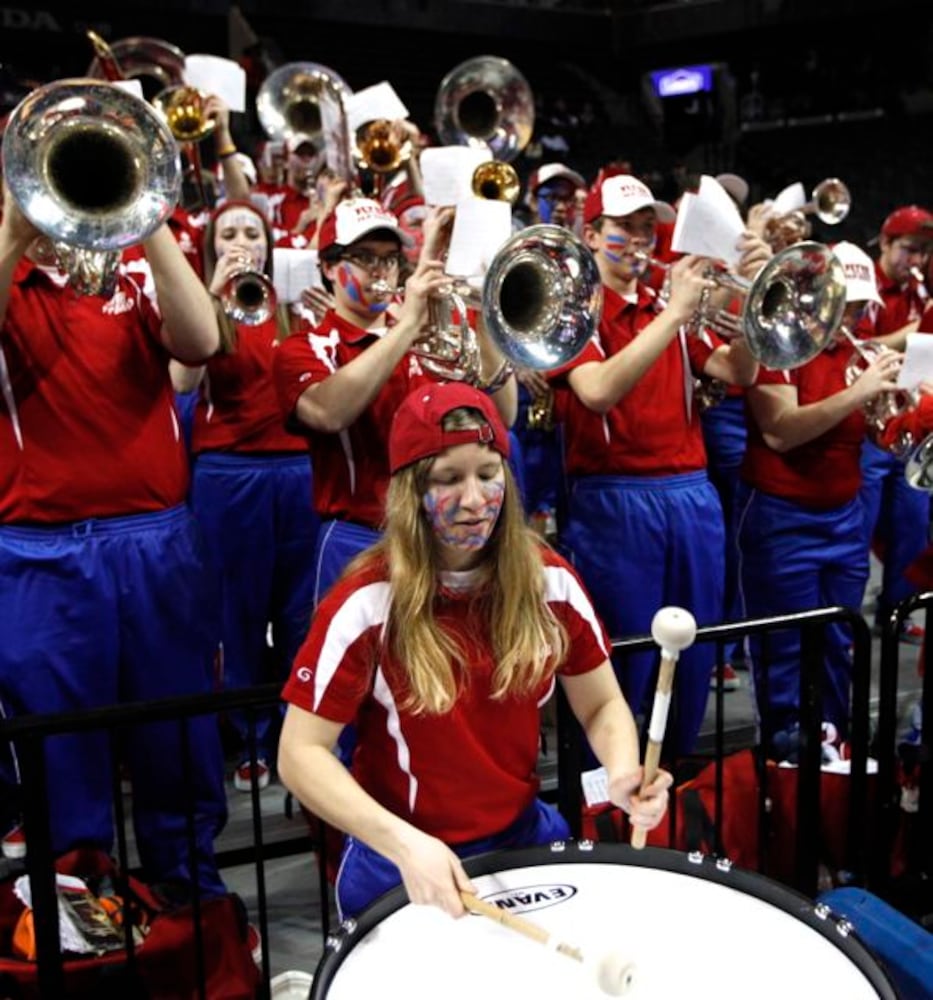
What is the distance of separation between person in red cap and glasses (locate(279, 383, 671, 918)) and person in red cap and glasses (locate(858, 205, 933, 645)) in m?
2.52

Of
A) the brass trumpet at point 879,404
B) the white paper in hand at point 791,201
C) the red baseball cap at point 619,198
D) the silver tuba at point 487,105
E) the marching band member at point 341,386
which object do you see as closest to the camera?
the marching band member at point 341,386

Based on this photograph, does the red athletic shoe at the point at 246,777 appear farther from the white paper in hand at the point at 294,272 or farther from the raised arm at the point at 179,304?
the raised arm at the point at 179,304

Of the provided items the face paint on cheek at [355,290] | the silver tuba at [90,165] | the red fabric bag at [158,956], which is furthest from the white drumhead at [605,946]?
the face paint on cheek at [355,290]

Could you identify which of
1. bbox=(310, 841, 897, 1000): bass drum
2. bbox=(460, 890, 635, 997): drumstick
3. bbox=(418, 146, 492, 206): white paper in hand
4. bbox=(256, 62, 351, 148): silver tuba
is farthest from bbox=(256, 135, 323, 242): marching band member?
bbox=(460, 890, 635, 997): drumstick

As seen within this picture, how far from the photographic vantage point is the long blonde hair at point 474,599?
2.11 meters

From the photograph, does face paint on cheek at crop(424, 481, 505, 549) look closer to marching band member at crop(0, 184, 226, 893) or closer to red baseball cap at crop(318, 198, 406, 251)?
marching band member at crop(0, 184, 226, 893)

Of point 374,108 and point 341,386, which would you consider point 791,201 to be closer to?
point 374,108

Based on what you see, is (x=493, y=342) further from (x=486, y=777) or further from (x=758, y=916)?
(x=758, y=916)

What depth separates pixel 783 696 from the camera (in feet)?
13.5

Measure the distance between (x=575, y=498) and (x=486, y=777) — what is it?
5.93 feet

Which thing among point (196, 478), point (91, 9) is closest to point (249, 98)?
point (91, 9)

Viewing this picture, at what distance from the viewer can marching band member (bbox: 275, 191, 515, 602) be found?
11.1 ft

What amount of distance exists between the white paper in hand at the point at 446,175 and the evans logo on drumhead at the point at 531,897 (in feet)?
6.25

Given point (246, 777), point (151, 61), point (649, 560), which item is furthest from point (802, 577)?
point (151, 61)
